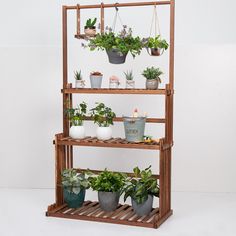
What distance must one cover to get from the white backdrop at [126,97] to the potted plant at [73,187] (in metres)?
0.91

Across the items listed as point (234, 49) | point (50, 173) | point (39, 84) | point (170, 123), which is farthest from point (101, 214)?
point (234, 49)

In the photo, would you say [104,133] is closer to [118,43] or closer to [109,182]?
[109,182]

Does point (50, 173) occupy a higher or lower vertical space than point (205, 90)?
lower

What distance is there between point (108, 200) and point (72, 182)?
1.08 feet

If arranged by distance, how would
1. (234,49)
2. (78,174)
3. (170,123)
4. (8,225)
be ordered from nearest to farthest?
(8,225) → (170,123) → (78,174) → (234,49)

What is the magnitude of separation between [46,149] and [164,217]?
65.7 inches

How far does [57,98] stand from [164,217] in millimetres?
1779

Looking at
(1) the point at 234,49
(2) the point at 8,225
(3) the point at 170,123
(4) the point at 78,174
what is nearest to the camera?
(2) the point at 8,225

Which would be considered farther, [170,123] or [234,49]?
[234,49]

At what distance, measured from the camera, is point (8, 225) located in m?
4.00

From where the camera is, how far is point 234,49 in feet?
16.6

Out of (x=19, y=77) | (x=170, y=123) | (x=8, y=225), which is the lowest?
(x=8, y=225)

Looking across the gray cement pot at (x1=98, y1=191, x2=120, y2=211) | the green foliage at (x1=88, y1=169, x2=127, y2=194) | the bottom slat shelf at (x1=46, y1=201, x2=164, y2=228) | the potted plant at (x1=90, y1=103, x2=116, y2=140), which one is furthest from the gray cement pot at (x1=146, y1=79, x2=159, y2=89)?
the bottom slat shelf at (x1=46, y1=201, x2=164, y2=228)

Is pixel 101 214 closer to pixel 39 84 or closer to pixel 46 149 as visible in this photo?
pixel 46 149
